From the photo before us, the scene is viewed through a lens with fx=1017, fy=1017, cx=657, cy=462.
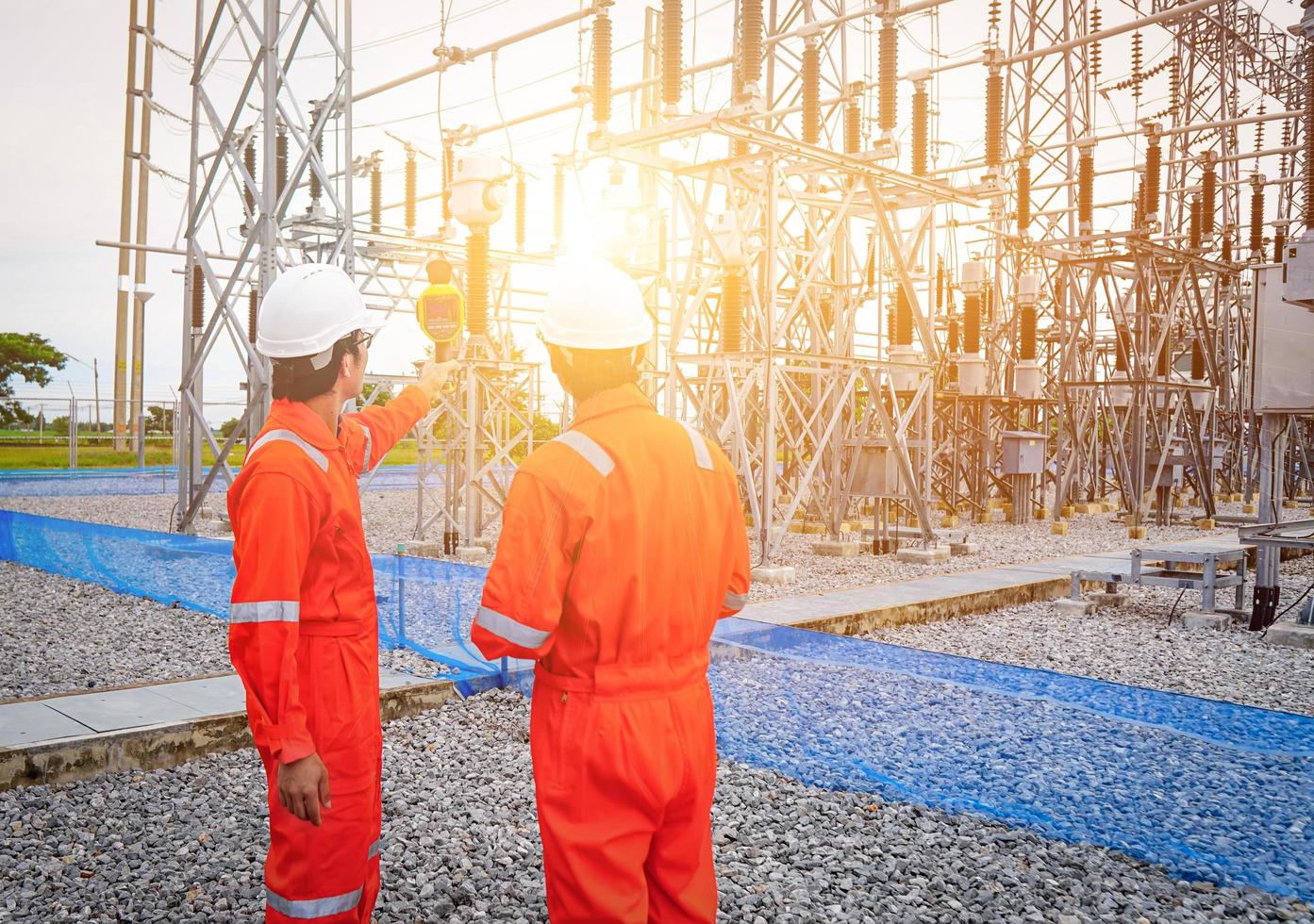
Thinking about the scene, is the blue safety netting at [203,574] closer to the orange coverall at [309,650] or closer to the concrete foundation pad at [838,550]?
the orange coverall at [309,650]

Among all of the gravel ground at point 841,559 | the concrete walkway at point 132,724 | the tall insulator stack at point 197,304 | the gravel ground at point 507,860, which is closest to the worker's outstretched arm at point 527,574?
the gravel ground at point 507,860

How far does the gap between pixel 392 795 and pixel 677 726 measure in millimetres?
2556

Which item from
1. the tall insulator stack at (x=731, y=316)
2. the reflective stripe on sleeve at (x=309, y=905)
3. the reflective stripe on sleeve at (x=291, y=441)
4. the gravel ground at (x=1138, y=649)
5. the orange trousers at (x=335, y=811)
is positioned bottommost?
the gravel ground at (x=1138, y=649)

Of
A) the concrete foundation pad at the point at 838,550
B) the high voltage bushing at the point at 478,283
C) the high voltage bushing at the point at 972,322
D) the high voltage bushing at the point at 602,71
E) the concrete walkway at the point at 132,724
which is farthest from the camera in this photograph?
Answer: the high voltage bushing at the point at 972,322

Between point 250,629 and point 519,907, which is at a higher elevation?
point 250,629

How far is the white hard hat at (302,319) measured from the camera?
2.46 meters

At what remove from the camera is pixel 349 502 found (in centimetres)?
247

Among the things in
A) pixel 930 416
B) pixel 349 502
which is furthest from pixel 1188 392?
pixel 349 502

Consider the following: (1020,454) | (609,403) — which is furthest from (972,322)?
(609,403)

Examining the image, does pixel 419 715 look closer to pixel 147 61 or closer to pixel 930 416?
pixel 930 416

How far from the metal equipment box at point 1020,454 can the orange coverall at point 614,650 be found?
15.0m

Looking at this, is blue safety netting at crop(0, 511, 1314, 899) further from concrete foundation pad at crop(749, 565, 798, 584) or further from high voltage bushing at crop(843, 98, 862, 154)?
high voltage bushing at crop(843, 98, 862, 154)

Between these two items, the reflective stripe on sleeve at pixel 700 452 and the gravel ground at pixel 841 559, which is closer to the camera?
the reflective stripe on sleeve at pixel 700 452

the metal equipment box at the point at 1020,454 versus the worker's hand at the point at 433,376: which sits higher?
the worker's hand at the point at 433,376
